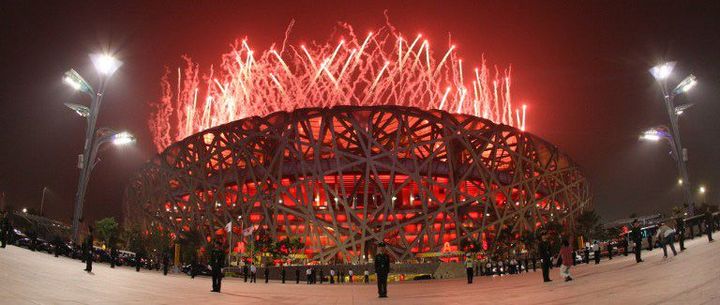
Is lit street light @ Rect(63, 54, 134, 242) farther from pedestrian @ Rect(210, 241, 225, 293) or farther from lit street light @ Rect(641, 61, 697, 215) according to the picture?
lit street light @ Rect(641, 61, 697, 215)

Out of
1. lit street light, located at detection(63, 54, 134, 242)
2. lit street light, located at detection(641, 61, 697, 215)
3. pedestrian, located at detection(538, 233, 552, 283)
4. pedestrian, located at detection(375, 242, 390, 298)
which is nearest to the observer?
pedestrian, located at detection(375, 242, 390, 298)

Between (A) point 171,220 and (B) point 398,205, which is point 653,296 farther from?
(A) point 171,220

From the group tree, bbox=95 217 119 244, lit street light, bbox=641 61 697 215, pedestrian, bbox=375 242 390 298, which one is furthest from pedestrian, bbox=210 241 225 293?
tree, bbox=95 217 119 244

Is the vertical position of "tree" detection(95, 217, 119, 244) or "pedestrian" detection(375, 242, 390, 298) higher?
"tree" detection(95, 217, 119, 244)

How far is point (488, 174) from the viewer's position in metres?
54.0

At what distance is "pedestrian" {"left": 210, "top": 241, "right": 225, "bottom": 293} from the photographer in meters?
15.1

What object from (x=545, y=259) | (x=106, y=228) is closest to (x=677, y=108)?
(x=545, y=259)

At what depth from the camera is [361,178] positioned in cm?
5416

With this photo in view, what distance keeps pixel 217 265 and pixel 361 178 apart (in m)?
38.9

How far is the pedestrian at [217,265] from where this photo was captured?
596 inches

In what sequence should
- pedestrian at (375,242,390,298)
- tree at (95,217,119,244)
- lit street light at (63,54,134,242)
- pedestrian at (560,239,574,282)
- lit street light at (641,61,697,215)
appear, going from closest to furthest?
1. pedestrian at (375,242,390,298)
2. pedestrian at (560,239,574,282)
3. lit street light at (63,54,134,242)
4. lit street light at (641,61,697,215)
5. tree at (95,217,119,244)

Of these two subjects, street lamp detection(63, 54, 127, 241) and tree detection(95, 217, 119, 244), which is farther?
tree detection(95, 217, 119, 244)

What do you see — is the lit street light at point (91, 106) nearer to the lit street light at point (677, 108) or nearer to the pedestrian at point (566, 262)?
the pedestrian at point (566, 262)

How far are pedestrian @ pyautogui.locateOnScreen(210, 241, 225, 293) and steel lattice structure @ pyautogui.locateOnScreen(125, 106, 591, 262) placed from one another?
109 ft
